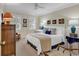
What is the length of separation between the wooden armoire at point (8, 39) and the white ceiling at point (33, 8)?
13.1 inches

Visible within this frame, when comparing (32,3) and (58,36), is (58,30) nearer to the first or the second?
(58,36)

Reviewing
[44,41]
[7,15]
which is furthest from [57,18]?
[7,15]

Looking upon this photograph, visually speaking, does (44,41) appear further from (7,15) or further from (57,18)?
(7,15)

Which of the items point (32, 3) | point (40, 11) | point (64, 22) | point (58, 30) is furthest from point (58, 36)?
point (32, 3)

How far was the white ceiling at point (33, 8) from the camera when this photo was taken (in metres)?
1.92

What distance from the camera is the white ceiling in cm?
192

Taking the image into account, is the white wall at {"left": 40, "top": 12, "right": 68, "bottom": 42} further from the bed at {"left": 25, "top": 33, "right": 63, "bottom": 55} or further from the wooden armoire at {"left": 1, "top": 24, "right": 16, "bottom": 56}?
the wooden armoire at {"left": 1, "top": 24, "right": 16, "bottom": 56}

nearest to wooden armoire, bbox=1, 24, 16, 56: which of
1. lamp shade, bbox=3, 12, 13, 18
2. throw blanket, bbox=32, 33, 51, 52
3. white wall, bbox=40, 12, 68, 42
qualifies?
lamp shade, bbox=3, 12, 13, 18

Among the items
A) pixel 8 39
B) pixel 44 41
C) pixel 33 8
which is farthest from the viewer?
pixel 44 41

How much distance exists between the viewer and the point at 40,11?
7.16 ft

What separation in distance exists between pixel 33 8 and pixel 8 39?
734 millimetres

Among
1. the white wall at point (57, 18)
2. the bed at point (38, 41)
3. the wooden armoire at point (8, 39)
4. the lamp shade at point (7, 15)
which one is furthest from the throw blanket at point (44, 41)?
the lamp shade at point (7, 15)

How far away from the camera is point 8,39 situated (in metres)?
1.95

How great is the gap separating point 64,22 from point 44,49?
0.68 meters
